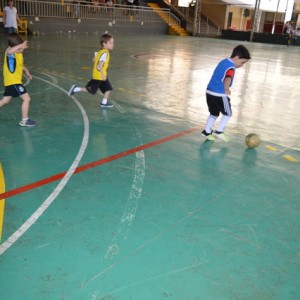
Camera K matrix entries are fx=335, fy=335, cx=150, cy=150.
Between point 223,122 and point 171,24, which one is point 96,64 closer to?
point 223,122

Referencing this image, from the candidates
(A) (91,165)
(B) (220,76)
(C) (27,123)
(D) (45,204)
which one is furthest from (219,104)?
(C) (27,123)

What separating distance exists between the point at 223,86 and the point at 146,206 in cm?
265

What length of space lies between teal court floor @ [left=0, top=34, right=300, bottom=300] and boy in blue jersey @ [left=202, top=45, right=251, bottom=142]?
0.33 metres

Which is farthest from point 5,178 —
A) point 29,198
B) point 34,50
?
point 34,50

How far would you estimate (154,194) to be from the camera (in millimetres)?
3908

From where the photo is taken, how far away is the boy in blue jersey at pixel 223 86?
510cm

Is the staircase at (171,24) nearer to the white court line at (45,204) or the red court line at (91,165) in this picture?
the red court line at (91,165)

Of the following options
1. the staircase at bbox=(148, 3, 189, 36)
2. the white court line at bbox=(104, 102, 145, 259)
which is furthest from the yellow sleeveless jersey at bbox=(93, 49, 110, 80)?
the staircase at bbox=(148, 3, 189, 36)

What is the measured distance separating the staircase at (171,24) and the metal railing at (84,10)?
0.77ft

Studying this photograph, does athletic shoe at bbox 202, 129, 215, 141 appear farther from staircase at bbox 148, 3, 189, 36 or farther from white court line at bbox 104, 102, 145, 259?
staircase at bbox 148, 3, 189, 36

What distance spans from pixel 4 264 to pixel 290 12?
4411 cm

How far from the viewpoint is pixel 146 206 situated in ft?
12.0

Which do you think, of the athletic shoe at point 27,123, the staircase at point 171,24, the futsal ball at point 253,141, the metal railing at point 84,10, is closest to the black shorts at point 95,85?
the athletic shoe at point 27,123

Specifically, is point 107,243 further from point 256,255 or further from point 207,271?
point 256,255
